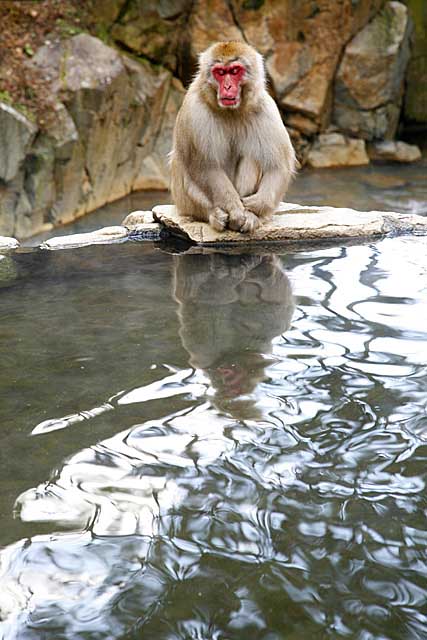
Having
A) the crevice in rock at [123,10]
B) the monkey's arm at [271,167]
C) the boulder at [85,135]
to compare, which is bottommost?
the boulder at [85,135]

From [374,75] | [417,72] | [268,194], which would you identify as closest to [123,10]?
[374,75]

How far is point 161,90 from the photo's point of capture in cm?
1201

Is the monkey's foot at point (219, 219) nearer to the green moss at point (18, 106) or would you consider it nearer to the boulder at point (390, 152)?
the green moss at point (18, 106)

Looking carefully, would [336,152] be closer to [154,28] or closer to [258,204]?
[154,28]

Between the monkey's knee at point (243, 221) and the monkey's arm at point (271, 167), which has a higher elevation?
the monkey's arm at point (271, 167)

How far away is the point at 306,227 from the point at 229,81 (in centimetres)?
107

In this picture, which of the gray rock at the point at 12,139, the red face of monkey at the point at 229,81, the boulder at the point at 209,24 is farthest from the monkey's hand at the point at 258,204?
the boulder at the point at 209,24

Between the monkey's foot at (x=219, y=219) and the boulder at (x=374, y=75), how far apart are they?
346 inches

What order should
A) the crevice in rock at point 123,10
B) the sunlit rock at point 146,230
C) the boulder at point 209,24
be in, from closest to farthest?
the sunlit rock at point 146,230, the crevice in rock at point 123,10, the boulder at point 209,24

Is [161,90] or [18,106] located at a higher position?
[18,106]

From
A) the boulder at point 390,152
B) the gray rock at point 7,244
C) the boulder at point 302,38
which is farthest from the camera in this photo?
the boulder at point 390,152

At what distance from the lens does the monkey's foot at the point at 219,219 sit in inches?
211

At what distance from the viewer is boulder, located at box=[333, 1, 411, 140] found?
13.2 metres

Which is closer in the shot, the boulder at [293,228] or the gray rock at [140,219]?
the boulder at [293,228]
